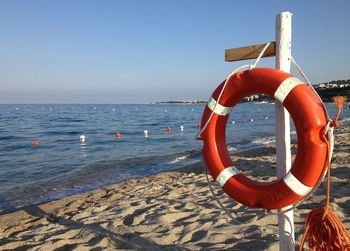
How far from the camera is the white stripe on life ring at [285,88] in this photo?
2260 millimetres

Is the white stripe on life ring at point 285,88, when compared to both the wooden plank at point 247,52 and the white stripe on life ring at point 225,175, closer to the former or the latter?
the wooden plank at point 247,52

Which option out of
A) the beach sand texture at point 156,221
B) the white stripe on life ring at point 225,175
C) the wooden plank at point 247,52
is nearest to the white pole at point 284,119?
the wooden plank at point 247,52

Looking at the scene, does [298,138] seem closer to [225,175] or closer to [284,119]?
[284,119]

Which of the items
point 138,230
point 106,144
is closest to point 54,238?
point 138,230

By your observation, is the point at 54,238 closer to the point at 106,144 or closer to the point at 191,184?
the point at 191,184

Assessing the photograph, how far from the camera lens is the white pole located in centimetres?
233

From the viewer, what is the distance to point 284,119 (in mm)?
2359

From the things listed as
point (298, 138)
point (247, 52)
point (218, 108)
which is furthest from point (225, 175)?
point (247, 52)

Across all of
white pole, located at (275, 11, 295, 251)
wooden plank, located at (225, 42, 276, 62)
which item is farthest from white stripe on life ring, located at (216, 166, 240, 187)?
wooden plank, located at (225, 42, 276, 62)

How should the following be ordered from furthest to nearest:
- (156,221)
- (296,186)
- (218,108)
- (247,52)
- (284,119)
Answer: (156,221) < (218,108) < (247,52) < (284,119) < (296,186)

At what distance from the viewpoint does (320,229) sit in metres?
2.32

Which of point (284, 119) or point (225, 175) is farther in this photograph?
point (225, 175)

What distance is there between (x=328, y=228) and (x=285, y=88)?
978 mm

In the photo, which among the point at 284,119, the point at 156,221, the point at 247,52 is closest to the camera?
the point at 284,119
